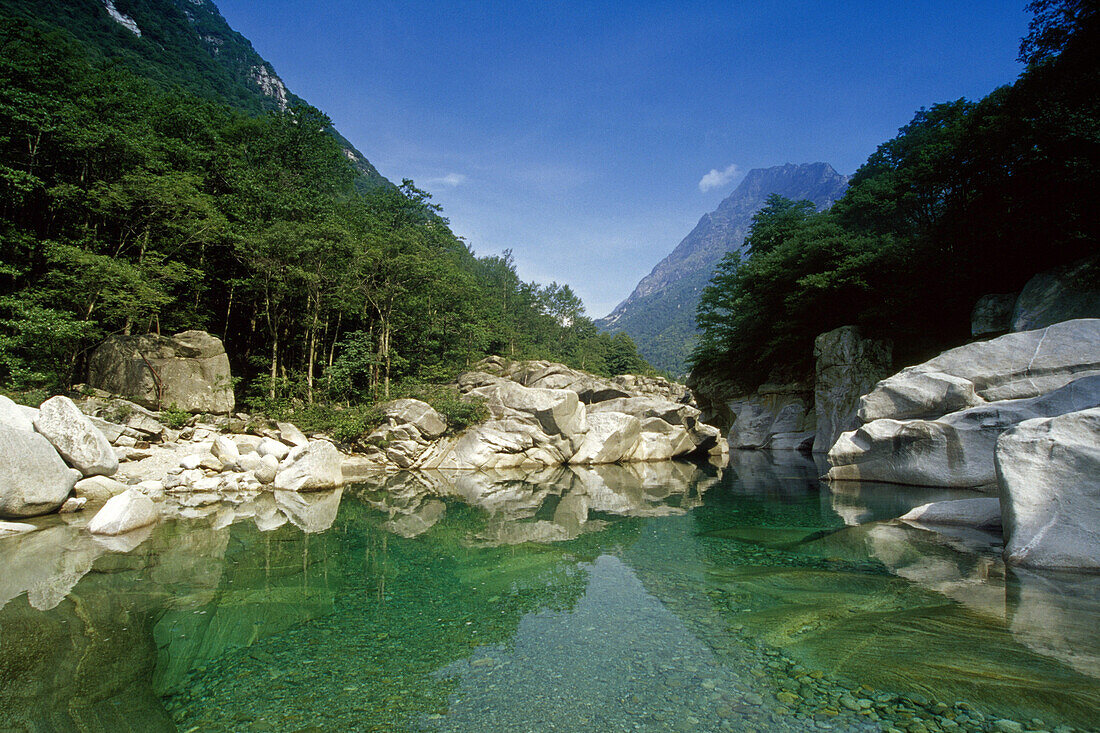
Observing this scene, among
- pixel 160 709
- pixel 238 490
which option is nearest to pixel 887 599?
pixel 160 709

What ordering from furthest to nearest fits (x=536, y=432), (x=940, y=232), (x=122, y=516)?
(x=536, y=432) < (x=940, y=232) < (x=122, y=516)

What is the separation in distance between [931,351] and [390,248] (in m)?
25.0

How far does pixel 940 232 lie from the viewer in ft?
63.5

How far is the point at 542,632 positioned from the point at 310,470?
12232 mm

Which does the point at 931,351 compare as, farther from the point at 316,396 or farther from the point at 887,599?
the point at 316,396

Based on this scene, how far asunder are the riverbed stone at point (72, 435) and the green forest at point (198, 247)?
5.57m

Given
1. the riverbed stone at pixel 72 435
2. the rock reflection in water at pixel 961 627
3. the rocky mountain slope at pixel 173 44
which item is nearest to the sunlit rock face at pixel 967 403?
the rock reflection in water at pixel 961 627

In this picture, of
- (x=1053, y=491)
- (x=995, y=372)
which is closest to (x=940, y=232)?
(x=995, y=372)

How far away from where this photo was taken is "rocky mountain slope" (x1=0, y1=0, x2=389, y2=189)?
3509 cm

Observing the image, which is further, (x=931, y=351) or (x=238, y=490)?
(x=931, y=351)

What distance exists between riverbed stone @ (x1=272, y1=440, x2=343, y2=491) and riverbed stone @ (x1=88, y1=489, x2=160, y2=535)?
5.17 meters

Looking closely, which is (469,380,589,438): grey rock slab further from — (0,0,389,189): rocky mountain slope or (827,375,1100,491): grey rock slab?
(0,0,389,189): rocky mountain slope

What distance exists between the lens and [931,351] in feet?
68.2

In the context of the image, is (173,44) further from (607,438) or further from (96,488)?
(607,438)
